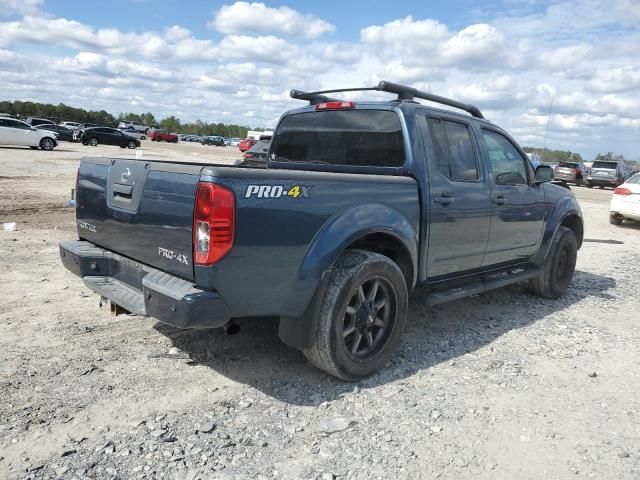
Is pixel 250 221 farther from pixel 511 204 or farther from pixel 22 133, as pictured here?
pixel 22 133

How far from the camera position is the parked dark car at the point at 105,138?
124 ft

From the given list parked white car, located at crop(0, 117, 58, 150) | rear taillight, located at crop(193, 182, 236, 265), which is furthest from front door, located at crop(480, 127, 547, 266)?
parked white car, located at crop(0, 117, 58, 150)

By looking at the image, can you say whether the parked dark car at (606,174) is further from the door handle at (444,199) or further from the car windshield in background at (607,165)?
the door handle at (444,199)

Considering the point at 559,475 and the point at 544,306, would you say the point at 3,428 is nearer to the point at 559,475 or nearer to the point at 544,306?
the point at 559,475

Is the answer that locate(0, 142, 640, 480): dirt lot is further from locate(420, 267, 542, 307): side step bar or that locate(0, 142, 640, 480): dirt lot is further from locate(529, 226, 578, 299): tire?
locate(529, 226, 578, 299): tire

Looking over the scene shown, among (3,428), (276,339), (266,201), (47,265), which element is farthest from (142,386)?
(47,265)

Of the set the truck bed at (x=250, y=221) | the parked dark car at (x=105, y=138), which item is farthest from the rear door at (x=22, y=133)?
the truck bed at (x=250, y=221)

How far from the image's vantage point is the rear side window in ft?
14.6

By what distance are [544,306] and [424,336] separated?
2.01 m

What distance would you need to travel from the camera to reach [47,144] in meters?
28.0

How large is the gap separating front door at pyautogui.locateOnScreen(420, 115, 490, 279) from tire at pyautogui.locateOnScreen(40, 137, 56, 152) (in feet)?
92.2

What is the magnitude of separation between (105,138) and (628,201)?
3544 cm

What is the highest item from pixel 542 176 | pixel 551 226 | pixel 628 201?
pixel 542 176

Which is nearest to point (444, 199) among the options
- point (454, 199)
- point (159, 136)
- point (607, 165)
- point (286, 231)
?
point (454, 199)
